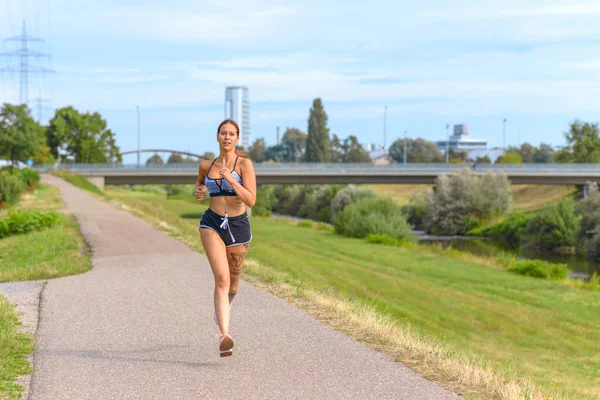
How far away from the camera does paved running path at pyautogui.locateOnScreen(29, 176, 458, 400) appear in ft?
22.1

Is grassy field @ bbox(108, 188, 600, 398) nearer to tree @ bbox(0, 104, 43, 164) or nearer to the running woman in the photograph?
the running woman

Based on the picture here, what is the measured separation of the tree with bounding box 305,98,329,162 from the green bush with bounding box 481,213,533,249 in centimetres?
6218

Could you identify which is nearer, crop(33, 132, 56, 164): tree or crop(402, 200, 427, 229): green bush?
crop(402, 200, 427, 229): green bush

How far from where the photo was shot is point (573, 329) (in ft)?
75.5

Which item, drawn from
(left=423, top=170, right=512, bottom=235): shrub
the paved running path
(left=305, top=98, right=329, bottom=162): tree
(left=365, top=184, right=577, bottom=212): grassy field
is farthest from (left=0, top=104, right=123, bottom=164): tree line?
the paved running path

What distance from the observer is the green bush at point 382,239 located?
47.3 meters

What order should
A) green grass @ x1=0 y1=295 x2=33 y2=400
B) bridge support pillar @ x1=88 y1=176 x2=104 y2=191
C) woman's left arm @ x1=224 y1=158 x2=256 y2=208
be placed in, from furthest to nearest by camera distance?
1. bridge support pillar @ x1=88 y1=176 x2=104 y2=191
2. woman's left arm @ x1=224 y1=158 x2=256 y2=208
3. green grass @ x1=0 y1=295 x2=33 y2=400

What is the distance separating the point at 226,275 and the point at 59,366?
181 cm

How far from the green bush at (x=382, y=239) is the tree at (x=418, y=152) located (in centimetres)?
11213

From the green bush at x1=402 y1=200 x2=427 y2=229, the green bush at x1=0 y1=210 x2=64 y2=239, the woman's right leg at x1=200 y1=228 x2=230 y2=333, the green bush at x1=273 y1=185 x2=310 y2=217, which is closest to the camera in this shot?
the woman's right leg at x1=200 y1=228 x2=230 y2=333

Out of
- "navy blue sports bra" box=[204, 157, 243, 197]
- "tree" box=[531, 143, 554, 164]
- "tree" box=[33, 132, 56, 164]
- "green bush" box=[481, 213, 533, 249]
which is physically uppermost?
"tree" box=[531, 143, 554, 164]

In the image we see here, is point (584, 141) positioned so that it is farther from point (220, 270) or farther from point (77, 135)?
point (220, 270)

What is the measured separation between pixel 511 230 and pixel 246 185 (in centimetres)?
6195

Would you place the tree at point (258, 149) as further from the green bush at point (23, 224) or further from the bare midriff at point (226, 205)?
the bare midriff at point (226, 205)
